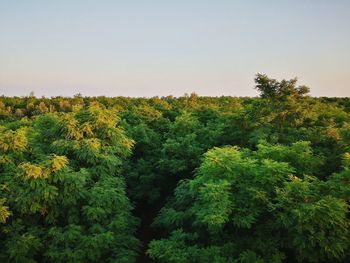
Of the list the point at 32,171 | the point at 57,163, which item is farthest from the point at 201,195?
the point at 32,171

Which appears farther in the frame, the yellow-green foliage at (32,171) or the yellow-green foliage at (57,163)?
the yellow-green foliage at (57,163)

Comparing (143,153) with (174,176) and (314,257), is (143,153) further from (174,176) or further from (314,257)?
(314,257)

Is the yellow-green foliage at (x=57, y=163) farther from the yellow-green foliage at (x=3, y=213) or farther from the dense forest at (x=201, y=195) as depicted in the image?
the yellow-green foliage at (x=3, y=213)

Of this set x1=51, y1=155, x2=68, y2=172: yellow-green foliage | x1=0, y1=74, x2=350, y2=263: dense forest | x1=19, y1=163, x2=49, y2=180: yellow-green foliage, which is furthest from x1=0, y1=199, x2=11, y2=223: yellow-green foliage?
x1=51, y1=155, x2=68, y2=172: yellow-green foliage

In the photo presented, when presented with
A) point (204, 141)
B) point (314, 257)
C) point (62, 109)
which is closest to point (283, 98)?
point (204, 141)

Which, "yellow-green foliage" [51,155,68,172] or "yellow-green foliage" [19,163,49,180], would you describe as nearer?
"yellow-green foliage" [19,163,49,180]

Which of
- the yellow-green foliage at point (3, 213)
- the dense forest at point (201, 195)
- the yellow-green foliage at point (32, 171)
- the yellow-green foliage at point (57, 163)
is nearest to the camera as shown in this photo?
the dense forest at point (201, 195)

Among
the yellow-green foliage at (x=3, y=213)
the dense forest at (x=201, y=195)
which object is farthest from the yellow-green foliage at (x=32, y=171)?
the yellow-green foliage at (x=3, y=213)

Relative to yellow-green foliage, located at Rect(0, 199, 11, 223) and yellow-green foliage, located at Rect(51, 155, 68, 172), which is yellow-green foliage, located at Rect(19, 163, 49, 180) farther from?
yellow-green foliage, located at Rect(0, 199, 11, 223)

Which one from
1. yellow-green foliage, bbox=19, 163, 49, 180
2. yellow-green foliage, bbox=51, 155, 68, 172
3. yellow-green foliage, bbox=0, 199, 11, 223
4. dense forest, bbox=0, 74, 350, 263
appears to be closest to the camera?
dense forest, bbox=0, 74, 350, 263
